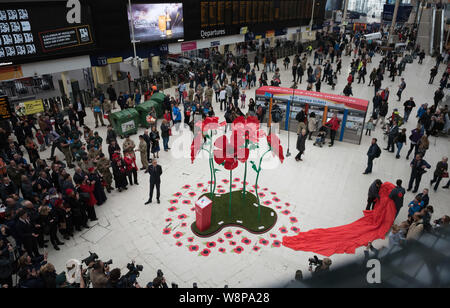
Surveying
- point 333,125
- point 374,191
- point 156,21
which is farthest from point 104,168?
point 156,21

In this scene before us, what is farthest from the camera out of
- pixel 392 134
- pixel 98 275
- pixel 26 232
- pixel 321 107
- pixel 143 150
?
pixel 321 107

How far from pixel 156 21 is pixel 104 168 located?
1246 centimetres

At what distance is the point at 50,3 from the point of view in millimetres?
13930

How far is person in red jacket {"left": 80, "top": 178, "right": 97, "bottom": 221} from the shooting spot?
8555 millimetres

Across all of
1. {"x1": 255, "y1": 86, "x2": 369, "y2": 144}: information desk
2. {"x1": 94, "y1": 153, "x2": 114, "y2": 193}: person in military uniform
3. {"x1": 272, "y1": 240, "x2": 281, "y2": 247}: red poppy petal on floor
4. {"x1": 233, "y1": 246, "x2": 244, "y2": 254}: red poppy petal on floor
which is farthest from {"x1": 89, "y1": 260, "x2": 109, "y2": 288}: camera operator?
{"x1": 255, "y1": 86, "x2": 369, "y2": 144}: information desk

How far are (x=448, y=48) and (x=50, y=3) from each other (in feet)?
117

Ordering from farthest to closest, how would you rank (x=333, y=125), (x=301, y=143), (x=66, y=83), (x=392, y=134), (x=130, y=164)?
(x=66, y=83) < (x=333, y=125) < (x=392, y=134) < (x=301, y=143) < (x=130, y=164)

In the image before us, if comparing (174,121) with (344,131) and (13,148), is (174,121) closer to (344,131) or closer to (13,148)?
(13,148)

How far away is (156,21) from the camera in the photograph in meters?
18.8

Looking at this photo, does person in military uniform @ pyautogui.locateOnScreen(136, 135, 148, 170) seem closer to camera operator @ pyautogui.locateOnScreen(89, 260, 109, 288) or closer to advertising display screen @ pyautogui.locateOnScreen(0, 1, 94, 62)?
camera operator @ pyautogui.locateOnScreen(89, 260, 109, 288)

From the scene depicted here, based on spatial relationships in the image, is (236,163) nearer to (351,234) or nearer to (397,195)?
(351,234)

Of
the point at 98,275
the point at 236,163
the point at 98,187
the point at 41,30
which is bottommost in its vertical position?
the point at 98,187
